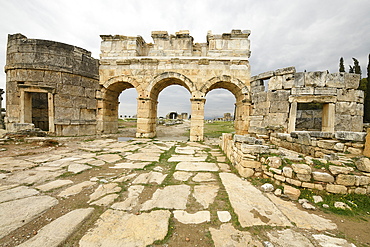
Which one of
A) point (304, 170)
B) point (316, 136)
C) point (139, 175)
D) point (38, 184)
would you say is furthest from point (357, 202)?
point (38, 184)

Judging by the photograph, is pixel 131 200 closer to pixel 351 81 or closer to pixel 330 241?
pixel 330 241

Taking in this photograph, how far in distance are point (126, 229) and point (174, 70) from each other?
8589mm

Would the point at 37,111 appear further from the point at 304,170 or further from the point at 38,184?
the point at 304,170

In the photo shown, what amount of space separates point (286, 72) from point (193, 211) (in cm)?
855

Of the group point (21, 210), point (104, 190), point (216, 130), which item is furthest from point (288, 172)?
point (216, 130)

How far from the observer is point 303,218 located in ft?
6.72

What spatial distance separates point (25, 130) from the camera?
279 inches

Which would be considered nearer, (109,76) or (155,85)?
(155,85)

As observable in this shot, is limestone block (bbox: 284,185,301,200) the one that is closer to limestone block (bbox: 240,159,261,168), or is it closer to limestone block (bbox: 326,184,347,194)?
limestone block (bbox: 326,184,347,194)

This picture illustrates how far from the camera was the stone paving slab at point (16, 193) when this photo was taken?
224cm

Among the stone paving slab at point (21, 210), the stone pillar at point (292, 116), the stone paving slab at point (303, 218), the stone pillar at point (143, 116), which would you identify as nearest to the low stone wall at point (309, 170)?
the stone paving slab at point (303, 218)

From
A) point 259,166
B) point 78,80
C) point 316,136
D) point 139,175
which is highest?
point 78,80

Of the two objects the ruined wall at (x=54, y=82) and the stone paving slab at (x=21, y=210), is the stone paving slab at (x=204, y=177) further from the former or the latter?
the ruined wall at (x=54, y=82)

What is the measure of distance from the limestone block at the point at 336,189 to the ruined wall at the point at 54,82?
36.7ft
